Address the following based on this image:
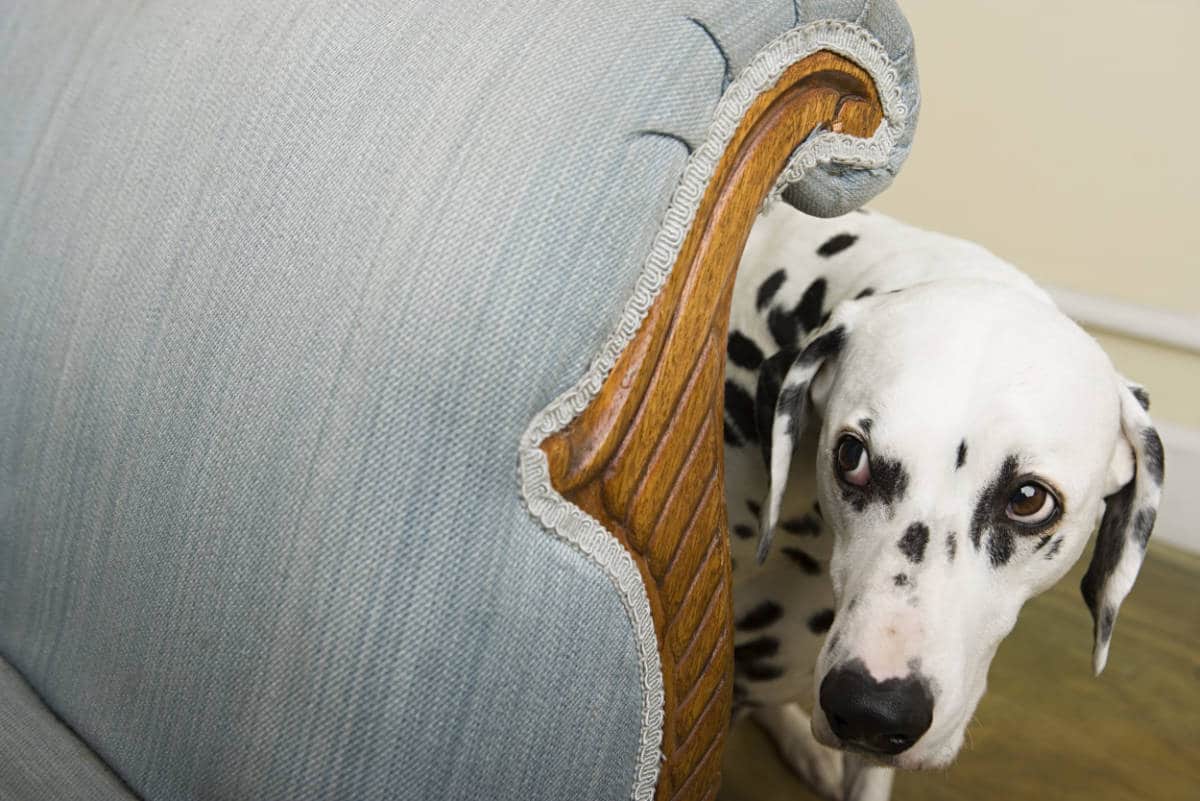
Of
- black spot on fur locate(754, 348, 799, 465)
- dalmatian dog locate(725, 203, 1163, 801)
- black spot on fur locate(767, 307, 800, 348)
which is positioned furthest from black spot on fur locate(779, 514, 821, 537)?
black spot on fur locate(767, 307, 800, 348)

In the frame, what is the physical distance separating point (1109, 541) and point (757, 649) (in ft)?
1.50

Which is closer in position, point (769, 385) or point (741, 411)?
point (769, 385)

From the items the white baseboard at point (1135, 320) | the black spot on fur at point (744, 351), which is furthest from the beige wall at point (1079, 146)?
the black spot on fur at point (744, 351)

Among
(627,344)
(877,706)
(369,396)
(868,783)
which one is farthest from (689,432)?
(868,783)

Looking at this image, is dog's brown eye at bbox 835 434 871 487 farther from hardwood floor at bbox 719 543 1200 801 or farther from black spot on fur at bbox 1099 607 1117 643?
hardwood floor at bbox 719 543 1200 801

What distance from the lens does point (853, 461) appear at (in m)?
1.04

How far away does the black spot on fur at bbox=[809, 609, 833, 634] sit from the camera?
1.31 meters

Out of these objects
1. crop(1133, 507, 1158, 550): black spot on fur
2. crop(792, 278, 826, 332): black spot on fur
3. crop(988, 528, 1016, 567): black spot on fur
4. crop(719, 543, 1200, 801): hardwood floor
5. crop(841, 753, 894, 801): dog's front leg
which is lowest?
crop(841, 753, 894, 801): dog's front leg

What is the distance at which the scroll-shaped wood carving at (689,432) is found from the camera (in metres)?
0.66

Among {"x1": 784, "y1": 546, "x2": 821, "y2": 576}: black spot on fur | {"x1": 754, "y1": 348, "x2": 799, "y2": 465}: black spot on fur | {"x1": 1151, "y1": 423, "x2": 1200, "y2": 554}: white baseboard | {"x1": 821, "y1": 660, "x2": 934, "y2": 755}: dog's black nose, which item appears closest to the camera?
{"x1": 821, "y1": 660, "x2": 934, "y2": 755}: dog's black nose

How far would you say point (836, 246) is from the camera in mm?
1326

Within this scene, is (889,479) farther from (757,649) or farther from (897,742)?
(757,649)

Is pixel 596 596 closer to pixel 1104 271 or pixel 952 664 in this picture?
pixel 952 664

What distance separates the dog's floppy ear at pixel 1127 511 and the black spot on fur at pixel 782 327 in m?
0.37
